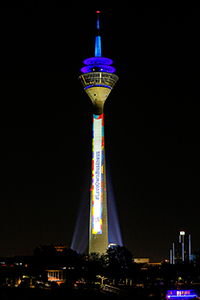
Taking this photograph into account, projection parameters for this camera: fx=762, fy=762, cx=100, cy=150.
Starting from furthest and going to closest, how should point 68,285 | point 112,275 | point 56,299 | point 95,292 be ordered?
point 112,275
point 68,285
point 95,292
point 56,299

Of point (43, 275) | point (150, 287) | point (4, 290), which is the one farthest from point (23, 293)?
point (43, 275)

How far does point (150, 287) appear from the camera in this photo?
144875mm

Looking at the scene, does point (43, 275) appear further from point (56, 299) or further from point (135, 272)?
point (56, 299)

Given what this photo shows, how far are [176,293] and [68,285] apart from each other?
2306 cm

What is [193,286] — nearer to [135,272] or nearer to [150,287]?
[135,272]

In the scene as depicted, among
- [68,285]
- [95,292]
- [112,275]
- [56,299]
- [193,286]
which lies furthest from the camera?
[112,275]

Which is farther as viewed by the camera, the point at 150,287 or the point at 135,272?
the point at 135,272

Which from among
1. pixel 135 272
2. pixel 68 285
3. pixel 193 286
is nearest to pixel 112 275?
pixel 135 272

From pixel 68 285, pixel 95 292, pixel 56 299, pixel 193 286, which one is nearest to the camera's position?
pixel 56 299

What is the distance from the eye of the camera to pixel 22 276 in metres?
192

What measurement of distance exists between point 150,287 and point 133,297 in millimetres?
10891

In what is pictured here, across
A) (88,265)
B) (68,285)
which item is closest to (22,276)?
(88,265)

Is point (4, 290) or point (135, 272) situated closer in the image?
point (4, 290)

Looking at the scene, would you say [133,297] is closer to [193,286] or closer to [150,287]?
[150,287]
